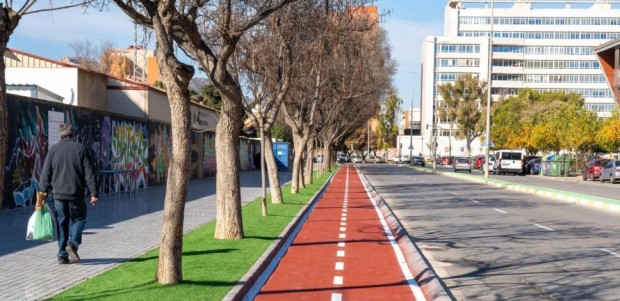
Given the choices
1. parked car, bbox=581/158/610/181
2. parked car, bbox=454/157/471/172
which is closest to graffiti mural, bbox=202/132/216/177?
parked car, bbox=581/158/610/181

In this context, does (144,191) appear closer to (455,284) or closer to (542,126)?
(455,284)

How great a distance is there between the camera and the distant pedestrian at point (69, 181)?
27.9 feet

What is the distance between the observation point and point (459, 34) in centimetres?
11156

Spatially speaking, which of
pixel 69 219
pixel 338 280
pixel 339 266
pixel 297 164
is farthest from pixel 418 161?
pixel 69 219

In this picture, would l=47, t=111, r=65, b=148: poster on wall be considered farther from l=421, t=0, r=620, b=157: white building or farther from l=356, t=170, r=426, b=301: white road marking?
l=421, t=0, r=620, b=157: white building

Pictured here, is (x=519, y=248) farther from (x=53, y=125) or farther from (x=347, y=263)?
(x=53, y=125)

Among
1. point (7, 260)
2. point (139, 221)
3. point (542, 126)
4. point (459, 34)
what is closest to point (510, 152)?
point (542, 126)

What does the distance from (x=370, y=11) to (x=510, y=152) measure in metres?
34.8

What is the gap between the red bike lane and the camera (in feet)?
26.9

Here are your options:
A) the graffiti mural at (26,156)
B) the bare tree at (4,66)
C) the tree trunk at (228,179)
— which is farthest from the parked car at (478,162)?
the bare tree at (4,66)

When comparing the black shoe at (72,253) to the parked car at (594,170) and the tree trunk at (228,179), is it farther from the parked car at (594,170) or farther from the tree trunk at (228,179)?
the parked car at (594,170)

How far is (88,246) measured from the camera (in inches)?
422

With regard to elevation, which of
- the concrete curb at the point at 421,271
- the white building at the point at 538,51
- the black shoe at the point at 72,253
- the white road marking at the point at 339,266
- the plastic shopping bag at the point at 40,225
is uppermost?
the white building at the point at 538,51

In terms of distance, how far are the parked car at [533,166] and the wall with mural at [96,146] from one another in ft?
114
